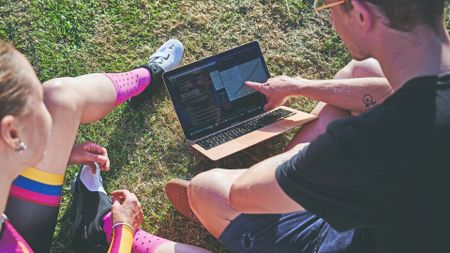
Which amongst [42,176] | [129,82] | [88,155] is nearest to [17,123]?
[42,176]

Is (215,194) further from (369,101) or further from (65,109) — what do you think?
(369,101)

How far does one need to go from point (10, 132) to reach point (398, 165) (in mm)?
1065

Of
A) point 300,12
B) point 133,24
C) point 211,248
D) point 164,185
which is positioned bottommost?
point 211,248

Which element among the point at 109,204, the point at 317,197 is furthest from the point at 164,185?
the point at 317,197

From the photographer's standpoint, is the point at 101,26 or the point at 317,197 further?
the point at 101,26

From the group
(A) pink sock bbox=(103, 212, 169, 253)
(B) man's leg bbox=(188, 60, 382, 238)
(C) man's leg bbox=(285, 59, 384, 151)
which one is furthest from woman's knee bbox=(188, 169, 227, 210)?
(C) man's leg bbox=(285, 59, 384, 151)

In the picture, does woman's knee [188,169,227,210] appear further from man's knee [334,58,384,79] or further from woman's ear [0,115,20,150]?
woman's ear [0,115,20,150]

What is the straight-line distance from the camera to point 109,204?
2623mm

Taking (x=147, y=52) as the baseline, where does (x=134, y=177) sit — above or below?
below

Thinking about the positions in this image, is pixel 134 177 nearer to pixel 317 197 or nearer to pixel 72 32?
pixel 72 32

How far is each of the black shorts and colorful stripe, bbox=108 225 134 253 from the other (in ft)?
1.46

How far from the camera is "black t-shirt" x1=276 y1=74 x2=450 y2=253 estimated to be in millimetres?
1456

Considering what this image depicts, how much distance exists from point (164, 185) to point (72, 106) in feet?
2.54

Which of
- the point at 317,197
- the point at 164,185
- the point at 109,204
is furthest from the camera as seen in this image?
the point at 164,185
